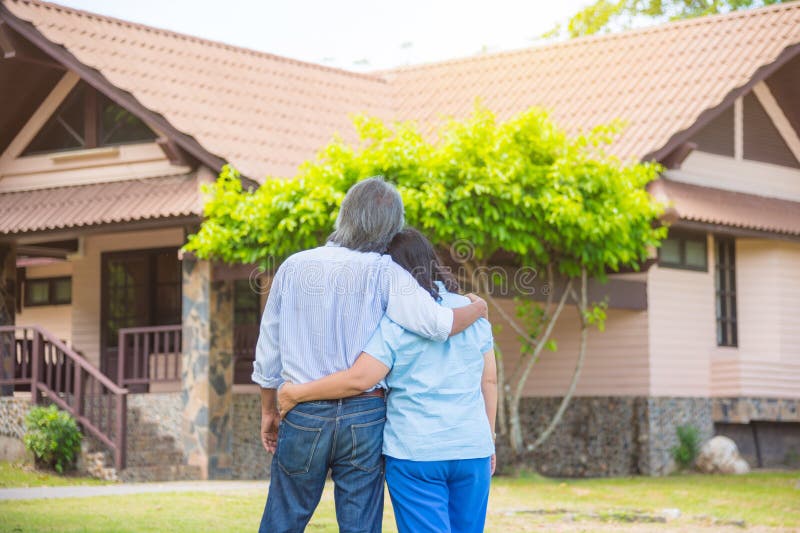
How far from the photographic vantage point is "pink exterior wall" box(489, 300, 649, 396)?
16.5m

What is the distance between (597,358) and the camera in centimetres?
1689

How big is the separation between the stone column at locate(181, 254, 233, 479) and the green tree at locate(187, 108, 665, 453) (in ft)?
3.15

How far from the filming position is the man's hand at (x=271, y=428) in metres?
4.77

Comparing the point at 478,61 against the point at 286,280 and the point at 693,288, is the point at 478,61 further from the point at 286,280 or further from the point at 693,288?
the point at 286,280

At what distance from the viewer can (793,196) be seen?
59.0 feet

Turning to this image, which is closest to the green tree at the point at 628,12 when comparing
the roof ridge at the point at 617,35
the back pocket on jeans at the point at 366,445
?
the roof ridge at the point at 617,35

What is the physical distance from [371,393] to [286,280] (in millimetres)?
501

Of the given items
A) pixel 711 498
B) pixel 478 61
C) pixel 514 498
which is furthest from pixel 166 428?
pixel 478 61

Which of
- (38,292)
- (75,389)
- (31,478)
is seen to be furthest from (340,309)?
(38,292)

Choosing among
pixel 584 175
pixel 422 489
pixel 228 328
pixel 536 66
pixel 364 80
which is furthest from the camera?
pixel 364 80

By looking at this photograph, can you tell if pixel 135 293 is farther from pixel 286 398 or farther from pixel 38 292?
pixel 286 398

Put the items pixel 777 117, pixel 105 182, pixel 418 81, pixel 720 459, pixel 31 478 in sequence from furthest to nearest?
pixel 418 81, pixel 777 117, pixel 105 182, pixel 720 459, pixel 31 478

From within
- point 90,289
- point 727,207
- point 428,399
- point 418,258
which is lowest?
point 428,399

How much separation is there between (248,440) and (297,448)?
12.1 meters
